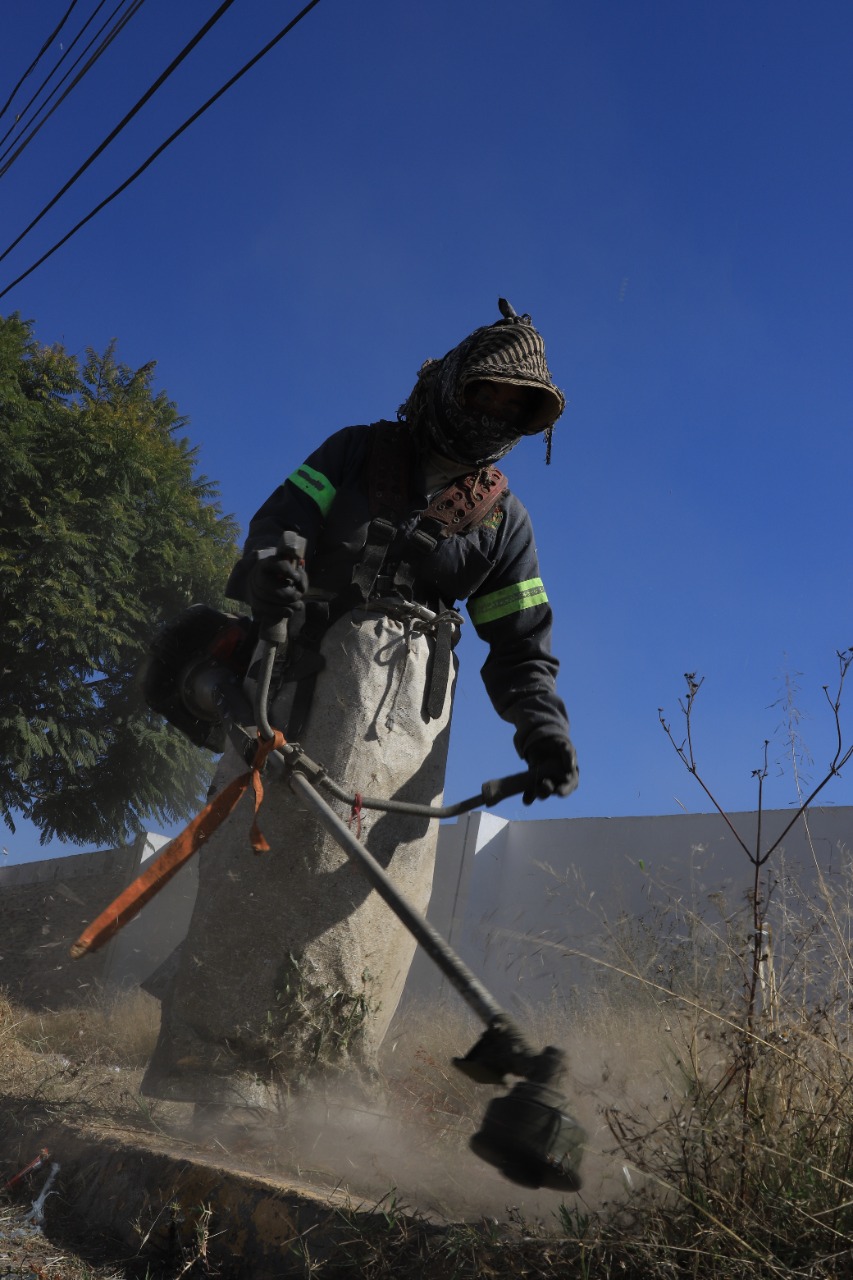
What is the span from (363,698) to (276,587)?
1.91ft

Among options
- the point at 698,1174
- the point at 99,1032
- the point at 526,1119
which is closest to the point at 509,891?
the point at 99,1032

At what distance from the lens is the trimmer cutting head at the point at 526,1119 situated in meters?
1.88

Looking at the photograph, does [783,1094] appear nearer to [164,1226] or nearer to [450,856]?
[164,1226]

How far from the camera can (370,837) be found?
130 inches

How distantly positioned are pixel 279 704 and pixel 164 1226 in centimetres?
146

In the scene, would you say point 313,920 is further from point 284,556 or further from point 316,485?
point 316,485

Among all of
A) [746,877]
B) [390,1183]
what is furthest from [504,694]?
[746,877]

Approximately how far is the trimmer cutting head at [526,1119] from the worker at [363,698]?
40.9 inches

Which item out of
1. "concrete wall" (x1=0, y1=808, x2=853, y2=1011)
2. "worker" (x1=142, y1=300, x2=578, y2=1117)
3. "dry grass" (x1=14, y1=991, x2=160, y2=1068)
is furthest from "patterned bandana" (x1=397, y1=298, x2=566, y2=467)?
"dry grass" (x1=14, y1=991, x2=160, y2=1068)

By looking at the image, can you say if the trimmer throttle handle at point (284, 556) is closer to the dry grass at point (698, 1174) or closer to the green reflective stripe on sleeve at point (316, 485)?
the green reflective stripe on sleeve at point (316, 485)

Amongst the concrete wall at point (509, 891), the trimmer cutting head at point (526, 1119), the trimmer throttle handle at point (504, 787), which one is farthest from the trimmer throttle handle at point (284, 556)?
the concrete wall at point (509, 891)

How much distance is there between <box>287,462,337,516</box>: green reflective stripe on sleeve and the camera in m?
3.47

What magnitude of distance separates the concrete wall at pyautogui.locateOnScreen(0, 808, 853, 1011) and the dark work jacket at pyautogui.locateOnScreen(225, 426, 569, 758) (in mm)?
1899

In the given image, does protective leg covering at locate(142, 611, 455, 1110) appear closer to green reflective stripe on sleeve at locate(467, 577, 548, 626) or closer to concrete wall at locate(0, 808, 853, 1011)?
green reflective stripe on sleeve at locate(467, 577, 548, 626)
